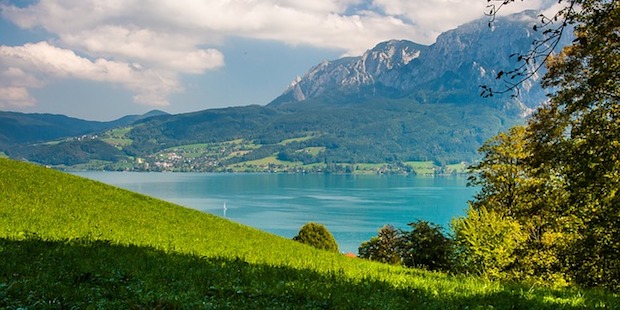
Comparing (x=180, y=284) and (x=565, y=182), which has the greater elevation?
(x=565, y=182)

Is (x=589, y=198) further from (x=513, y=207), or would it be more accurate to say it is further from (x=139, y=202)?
(x=139, y=202)

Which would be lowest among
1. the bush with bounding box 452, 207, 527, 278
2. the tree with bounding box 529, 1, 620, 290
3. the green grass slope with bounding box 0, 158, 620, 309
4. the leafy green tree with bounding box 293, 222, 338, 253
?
the leafy green tree with bounding box 293, 222, 338, 253

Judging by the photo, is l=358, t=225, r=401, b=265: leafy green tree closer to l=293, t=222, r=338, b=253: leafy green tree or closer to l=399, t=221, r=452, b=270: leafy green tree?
l=293, t=222, r=338, b=253: leafy green tree

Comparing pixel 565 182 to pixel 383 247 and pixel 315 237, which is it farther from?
pixel 383 247

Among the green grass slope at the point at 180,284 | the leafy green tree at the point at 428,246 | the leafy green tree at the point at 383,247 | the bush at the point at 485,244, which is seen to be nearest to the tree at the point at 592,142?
the bush at the point at 485,244

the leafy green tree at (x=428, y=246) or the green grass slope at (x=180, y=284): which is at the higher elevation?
the green grass slope at (x=180, y=284)

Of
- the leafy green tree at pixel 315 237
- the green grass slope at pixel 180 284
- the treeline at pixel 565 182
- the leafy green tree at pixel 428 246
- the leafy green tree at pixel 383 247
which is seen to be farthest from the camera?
the leafy green tree at pixel 383 247

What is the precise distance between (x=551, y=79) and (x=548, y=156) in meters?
4.17

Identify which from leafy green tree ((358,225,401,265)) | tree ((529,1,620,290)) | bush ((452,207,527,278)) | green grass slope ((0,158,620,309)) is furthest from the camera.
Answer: leafy green tree ((358,225,401,265))

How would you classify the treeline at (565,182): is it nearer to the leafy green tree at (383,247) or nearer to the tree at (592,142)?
the tree at (592,142)

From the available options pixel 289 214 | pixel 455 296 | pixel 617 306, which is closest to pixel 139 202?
pixel 455 296

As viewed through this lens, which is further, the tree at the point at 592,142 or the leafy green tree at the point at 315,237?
the leafy green tree at the point at 315,237

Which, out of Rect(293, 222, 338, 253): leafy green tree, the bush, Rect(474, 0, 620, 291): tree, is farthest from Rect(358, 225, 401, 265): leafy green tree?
Rect(474, 0, 620, 291): tree

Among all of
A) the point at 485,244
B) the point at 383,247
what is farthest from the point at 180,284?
the point at 383,247
